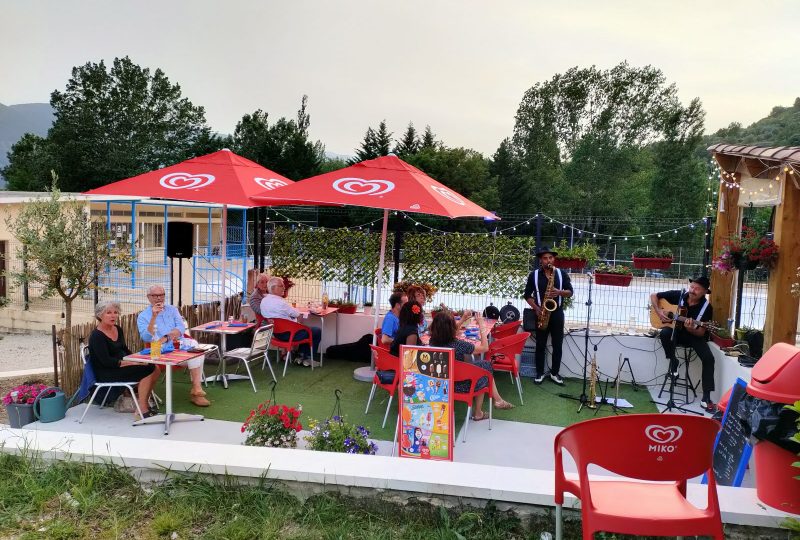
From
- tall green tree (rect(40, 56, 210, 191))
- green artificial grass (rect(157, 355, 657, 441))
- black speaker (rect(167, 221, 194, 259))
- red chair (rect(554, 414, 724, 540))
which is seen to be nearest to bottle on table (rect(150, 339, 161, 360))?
green artificial grass (rect(157, 355, 657, 441))

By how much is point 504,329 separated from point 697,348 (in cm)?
222

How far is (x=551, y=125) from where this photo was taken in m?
39.7

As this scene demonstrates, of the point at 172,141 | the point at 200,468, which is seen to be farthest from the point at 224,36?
the point at 200,468

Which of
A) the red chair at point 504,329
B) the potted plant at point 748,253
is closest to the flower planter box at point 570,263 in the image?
the red chair at point 504,329

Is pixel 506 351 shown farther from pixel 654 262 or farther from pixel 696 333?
pixel 654 262

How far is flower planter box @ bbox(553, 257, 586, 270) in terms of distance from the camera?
818cm

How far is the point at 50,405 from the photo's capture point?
17.7 feet

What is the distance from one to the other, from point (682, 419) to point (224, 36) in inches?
1144

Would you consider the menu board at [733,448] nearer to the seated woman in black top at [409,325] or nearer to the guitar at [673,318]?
the seated woman in black top at [409,325]

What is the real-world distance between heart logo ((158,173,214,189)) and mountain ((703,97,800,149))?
31055mm

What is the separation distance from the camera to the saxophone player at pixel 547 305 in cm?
749

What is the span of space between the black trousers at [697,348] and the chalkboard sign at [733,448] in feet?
9.78

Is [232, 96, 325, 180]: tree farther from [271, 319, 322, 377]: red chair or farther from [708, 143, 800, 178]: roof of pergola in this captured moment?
[708, 143, 800, 178]: roof of pergola

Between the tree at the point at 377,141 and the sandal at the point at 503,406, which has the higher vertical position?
the tree at the point at 377,141
